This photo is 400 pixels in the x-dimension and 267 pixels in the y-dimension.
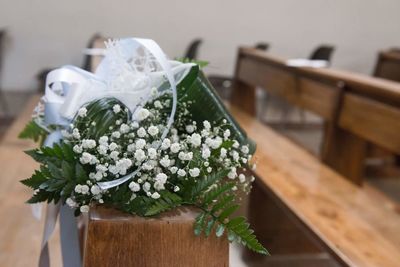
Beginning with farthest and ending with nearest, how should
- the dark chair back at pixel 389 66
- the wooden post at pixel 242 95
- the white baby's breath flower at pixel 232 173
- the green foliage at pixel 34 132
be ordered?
the dark chair back at pixel 389 66
the wooden post at pixel 242 95
the green foliage at pixel 34 132
the white baby's breath flower at pixel 232 173

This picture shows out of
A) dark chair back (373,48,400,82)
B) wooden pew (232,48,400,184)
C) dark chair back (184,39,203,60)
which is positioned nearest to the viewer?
wooden pew (232,48,400,184)

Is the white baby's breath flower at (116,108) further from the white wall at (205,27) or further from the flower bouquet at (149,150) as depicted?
the white wall at (205,27)

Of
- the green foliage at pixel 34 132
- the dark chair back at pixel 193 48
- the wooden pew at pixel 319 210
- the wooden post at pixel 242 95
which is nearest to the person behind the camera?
the green foliage at pixel 34 132

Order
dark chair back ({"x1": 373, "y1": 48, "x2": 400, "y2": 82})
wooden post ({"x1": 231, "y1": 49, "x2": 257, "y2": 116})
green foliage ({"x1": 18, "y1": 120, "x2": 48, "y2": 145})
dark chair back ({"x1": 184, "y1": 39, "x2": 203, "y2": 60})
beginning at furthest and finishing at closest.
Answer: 1. dark chair back ({"x1": 184, "y1": 39, "x2": 203, "y2": 60})
2. dark chair back ({"x1": 373, "y1": 48, "x2": 400, "y2": 82})
3. wooden post ({"x1": 231, "y1": 49, "x2": 257, "y2": 116})
4. green foliage ({"x1": 18, "y1": 120, "x2": 48, "y2": 145})

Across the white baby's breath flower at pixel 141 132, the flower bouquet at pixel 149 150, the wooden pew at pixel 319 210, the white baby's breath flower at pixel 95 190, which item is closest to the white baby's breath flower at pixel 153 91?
the flower bouquet at pixel 149 150

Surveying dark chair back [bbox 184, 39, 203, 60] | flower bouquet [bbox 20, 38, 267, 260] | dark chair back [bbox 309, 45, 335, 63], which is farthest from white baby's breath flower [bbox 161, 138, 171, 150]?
dark chair back [bbox 309, 45, 335, 63]

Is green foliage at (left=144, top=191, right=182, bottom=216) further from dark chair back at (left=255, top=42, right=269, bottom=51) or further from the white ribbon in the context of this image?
dark chair back at (left=255, top=42, right=269, bottom=51)

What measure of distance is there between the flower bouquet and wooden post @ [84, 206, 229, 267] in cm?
2

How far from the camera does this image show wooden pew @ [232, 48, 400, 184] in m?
2.29

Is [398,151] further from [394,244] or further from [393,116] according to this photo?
A: [394,244]

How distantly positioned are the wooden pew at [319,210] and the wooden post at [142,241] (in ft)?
1.65

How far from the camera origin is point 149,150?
0.87 metres

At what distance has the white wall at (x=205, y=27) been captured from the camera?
586 centimetres

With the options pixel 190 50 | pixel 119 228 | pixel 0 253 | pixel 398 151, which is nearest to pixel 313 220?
pixel 398 151
